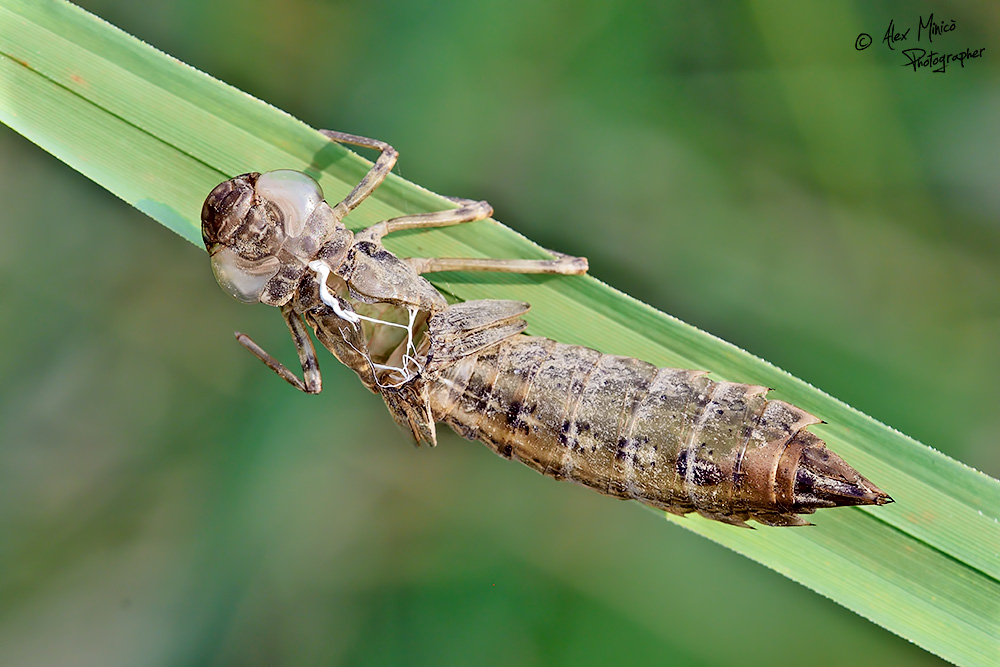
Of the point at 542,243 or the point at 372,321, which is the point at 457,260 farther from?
the point at 542,243

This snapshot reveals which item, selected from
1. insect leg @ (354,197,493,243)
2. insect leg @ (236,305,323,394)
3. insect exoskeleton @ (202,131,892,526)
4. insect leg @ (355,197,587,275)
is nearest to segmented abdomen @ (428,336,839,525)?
insect exoskeleton @ (202,131,892,526)

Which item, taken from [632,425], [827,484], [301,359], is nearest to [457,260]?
[301,359]

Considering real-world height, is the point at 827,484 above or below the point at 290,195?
above

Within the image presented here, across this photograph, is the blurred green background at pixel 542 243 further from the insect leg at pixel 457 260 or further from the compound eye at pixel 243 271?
the compound eye at pixel 243 271

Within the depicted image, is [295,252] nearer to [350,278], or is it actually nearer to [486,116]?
[350,278]

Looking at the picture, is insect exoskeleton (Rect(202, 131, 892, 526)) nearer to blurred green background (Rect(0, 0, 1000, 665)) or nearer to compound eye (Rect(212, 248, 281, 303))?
compound eye (Rect(212, 248, 281, 303))

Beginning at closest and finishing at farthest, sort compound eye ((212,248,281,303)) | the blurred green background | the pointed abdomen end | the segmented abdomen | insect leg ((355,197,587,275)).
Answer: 1. the pointed abdomen end
2. the segmented abdomen
3. compound eye ((212,248,281,303))
4. insect leg ((355,197,587,275))
5. the blurred green background

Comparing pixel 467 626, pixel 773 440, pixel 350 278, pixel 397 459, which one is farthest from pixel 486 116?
pixel 467 626

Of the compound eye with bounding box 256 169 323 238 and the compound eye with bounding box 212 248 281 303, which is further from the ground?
the compound eye with bounding box 256 169 323 238

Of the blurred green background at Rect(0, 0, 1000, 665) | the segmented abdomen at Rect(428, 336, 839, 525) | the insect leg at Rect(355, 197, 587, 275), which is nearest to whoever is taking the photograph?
the segmented abdomen at Rect(428, 336, 839, 525)
